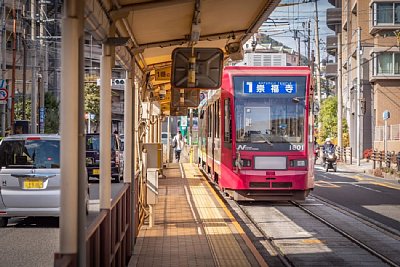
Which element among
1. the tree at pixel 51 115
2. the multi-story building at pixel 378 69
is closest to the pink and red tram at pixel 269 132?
the tree at pixel 51 115

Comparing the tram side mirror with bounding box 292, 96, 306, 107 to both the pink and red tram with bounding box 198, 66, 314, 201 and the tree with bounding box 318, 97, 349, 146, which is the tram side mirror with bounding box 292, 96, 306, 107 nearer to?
the pink and red tram with bounding box 198, 66, 314, 201

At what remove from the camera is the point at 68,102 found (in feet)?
14.9

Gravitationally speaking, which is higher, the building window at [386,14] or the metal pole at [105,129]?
the building window at [386,14]

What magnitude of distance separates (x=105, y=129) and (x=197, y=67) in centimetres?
474

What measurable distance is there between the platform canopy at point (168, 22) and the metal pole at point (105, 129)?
0.26m

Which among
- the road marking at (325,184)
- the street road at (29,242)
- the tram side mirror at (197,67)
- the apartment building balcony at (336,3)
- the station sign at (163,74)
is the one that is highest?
the apartment building balcony at (336,3)

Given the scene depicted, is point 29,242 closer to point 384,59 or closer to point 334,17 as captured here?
point 384,59

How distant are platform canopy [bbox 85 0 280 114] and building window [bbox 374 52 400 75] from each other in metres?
39.0

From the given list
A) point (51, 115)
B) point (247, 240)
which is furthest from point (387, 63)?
point (247, 240)

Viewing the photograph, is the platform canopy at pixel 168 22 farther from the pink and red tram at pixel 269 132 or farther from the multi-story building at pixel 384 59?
the multi-story building at pixel 384 59

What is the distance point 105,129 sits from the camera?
7.08 meters

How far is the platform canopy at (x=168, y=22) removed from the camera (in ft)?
22.6

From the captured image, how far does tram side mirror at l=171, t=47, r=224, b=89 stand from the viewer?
11.2 metres

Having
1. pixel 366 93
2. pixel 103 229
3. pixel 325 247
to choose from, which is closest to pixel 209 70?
pixel 325 247
